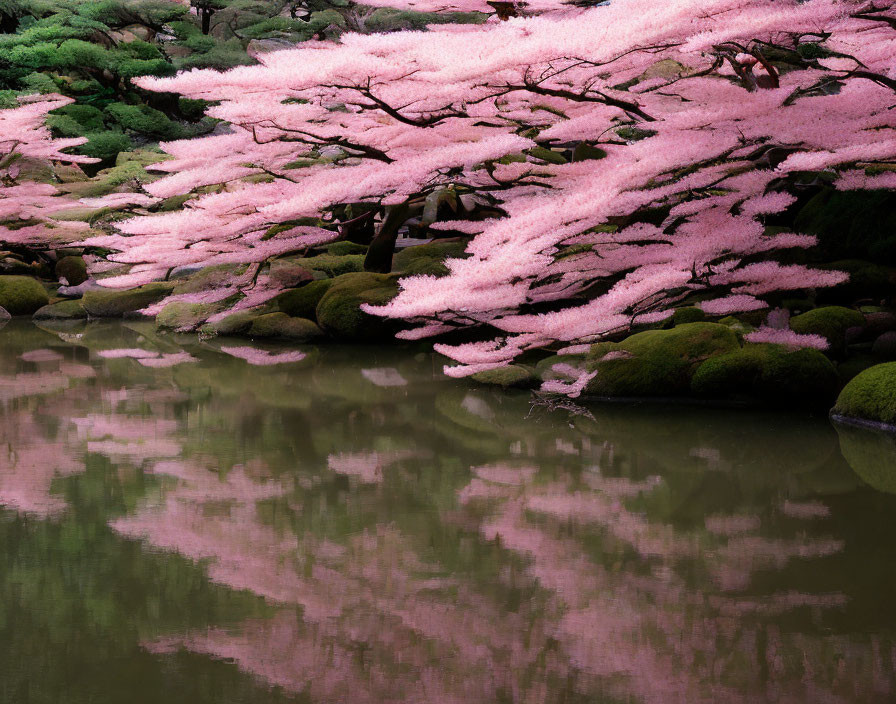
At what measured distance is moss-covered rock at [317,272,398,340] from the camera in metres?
7.77

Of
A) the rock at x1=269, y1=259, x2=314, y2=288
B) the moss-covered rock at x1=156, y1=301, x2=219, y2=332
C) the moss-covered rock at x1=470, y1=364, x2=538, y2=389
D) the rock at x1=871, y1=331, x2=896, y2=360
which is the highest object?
the rock at x1=871, y1=331, x2=896, y2=360

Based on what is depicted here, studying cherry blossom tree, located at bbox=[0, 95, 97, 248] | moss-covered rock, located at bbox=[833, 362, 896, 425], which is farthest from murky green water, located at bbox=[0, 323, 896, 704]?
cherry blossom tree, located at bbox=[0, 95, 97, 248]

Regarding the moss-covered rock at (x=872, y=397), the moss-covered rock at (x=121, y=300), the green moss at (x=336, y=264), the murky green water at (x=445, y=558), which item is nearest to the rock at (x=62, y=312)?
the moss-covered rock at (x=121, y=300)

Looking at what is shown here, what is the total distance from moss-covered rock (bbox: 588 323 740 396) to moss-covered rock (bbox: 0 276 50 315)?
873cm

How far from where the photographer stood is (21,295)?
11.2m

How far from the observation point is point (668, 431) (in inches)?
163

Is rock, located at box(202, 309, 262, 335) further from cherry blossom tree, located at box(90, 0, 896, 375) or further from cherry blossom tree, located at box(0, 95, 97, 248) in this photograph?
cherry blossom tree, located at box(0, 95, 97, 248)

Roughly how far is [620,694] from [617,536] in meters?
0.96

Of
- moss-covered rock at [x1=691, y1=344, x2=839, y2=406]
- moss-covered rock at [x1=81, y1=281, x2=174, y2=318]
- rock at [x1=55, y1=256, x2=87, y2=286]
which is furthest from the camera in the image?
rock at [x1=55, y1=256, x2=87, y2=286]

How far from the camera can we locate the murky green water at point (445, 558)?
178cm

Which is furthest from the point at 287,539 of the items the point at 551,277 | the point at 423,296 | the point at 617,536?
the point at 551,277

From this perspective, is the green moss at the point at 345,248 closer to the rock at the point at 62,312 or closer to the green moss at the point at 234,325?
the green moss at the point at 234,325

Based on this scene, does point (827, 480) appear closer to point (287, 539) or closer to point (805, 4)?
point (805, 4)

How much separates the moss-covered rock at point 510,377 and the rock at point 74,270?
8968 mm
